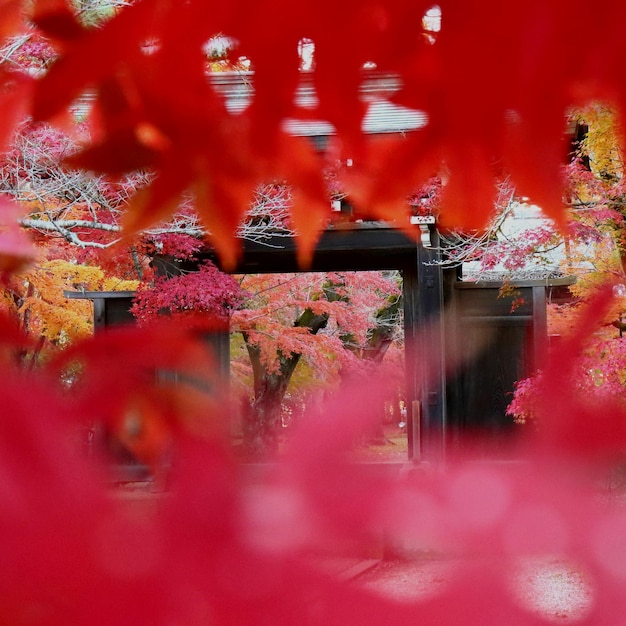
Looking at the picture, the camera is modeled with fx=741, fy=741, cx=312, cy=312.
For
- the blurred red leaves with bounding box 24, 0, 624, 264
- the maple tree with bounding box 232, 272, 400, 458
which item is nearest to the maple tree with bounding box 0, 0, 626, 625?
the blurred red leaves with bounding box 24, 0, 624, 264

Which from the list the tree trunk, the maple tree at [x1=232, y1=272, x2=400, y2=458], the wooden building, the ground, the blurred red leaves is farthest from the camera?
the maple tree at [x1=232, y1=272, x2=400, y2=458]

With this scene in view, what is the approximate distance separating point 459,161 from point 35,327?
2240 mm

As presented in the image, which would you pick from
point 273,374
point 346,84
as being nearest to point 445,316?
point 273,374

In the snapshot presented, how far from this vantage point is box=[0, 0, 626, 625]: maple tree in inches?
7.2

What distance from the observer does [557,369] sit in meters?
0.22

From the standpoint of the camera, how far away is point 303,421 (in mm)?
214

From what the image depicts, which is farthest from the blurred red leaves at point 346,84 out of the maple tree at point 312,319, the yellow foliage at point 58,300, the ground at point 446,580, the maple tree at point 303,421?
the yellow foliage at point 58,300

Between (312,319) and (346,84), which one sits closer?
(346,84)

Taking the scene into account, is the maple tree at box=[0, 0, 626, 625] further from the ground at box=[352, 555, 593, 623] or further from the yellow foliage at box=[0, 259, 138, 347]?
the yellow foliage at box=[0, 259, 138, 347]

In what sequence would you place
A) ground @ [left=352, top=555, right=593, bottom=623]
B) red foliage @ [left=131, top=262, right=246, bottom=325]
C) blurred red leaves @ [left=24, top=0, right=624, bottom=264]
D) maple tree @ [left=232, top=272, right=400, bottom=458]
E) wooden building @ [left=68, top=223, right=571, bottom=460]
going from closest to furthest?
ground @ [left=352, top=555, right=593, bottom=623]
blurred red leaves @ [left=24, top=0, right=624, bottom=264]
wooden building @ [left=68, top=223, right=571, bottom=460]
red foliage @ [left=131, top=262, right=246, bottom=325]
maple tree @ [left=232, top=272, right=400, bottom=458]

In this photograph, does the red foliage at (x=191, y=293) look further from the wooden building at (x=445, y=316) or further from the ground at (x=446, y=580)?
the ground at (x=446, y=580)

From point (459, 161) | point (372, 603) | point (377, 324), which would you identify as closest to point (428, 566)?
point (372, 603)

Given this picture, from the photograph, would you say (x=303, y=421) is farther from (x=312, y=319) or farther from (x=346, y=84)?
(x=312, y=319)

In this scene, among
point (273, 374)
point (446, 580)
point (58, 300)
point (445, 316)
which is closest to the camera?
point (446, 580)
